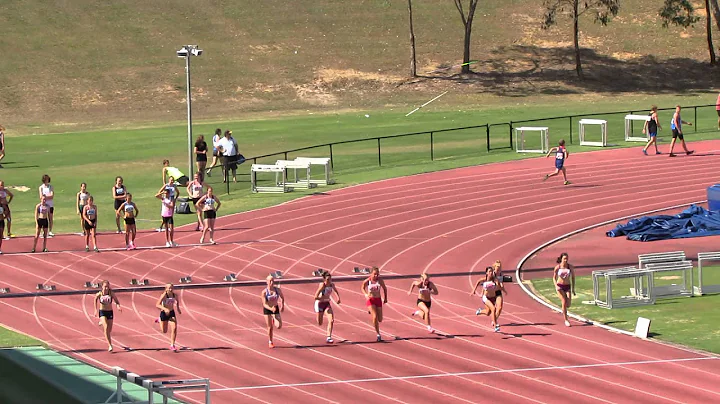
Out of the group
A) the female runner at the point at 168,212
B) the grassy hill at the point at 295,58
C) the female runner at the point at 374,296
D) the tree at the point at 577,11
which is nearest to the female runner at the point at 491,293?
the female runner at the point at 374,296

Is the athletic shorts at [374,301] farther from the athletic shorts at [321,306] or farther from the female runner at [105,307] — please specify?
the female runner at [105,307]

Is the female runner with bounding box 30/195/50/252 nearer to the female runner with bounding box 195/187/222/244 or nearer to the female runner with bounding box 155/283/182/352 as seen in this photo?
the female runner with bounding box 195/187/222/244

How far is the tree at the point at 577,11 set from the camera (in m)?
71.9

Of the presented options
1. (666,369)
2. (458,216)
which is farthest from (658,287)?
(458,216)

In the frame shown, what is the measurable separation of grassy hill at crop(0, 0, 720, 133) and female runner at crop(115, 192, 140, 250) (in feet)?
105

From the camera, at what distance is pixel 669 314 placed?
26.3 m

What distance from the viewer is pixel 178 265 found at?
3061 cm

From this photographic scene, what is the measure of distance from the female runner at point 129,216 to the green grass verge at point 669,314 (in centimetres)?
1012

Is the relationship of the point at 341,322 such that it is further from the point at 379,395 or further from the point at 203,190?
the point at 203,190

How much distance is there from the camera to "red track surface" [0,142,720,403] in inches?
850

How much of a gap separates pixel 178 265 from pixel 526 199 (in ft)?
40.1

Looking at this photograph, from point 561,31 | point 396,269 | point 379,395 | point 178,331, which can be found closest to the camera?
point 379,395

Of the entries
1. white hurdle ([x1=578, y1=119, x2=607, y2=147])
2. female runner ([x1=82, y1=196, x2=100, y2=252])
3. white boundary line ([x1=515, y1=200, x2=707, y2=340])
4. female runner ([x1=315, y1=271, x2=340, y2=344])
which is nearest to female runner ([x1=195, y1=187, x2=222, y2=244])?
female runner ([x1=82, y1=196, x2=100, y2=252])

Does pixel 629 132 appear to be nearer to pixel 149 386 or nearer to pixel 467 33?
pixel 467 33
